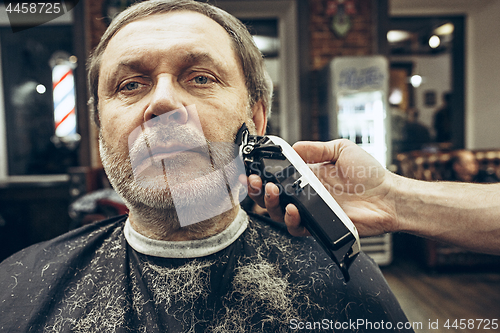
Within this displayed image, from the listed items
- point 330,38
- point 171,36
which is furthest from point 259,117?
point 330,38

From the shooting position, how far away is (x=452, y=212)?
35.9 inches

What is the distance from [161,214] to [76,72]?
3.57 metres

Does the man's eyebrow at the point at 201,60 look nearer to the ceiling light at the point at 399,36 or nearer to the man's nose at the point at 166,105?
the man's nose at the point at 166,105

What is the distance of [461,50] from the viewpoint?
4.82 meters

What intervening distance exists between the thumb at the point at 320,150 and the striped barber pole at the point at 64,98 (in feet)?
13.0

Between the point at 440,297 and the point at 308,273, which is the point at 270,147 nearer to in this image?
the point at 308,273

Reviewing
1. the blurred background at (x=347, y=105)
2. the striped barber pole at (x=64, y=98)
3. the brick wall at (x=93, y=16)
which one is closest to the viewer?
the blurred background at (x=347, y=105)

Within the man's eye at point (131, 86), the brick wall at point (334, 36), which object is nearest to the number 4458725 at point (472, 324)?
the man's eye at point (131, 86)

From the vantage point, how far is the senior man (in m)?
0.92

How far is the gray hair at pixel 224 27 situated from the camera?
3.50 ft

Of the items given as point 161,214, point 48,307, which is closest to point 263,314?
point 161,214

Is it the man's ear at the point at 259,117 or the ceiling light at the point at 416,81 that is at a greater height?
the ceiling light at the point at 416,81

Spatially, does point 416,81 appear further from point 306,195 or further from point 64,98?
point 64,98

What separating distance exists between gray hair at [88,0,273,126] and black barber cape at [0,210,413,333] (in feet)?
1.72
